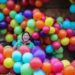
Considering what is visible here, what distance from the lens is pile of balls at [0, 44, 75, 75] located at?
252 cm

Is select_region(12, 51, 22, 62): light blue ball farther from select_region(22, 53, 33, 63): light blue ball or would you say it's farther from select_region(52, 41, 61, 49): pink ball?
select_region(52, 41, 61, 49): pink ball

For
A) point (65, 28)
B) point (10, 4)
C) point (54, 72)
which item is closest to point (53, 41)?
point (65, 28)

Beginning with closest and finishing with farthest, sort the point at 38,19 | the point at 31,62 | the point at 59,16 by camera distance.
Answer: the point at 31,62
the point at 38,19
the point at 59,16

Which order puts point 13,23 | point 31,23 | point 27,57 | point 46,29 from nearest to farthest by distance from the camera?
point 27,57 < point 46,29 < point 31,23 < point 13,23

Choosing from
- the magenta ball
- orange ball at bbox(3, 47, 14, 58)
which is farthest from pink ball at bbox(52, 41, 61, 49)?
orange ball at bbox(3, 47, 14, 58)

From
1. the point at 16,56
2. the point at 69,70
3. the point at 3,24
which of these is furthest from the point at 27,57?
the point at 3,24

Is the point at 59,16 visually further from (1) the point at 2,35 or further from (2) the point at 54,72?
(2) the point at 54,72

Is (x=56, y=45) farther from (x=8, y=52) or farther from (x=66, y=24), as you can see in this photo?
(x=8, y=52)

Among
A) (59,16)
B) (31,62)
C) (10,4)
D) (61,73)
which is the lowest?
(61,73)

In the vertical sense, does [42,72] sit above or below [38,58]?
below

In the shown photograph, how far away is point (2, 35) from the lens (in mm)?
4582

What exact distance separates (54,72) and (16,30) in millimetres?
1709

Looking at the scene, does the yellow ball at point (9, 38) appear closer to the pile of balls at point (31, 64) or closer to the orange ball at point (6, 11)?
the orange ball at point (6, 11)

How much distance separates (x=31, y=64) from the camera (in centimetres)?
249
